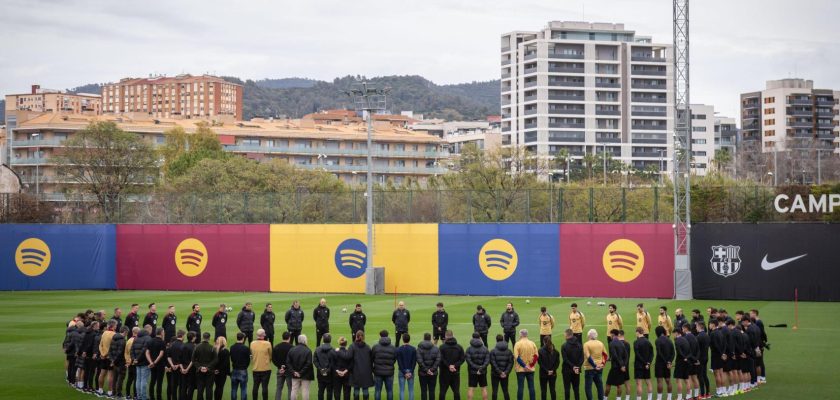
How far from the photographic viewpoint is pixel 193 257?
5816 cm

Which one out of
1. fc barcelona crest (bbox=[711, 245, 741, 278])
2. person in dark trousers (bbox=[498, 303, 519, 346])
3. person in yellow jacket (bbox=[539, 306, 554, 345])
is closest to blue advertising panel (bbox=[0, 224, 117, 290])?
fc barcelona crest (bbox=[711, 245, 741, 278])

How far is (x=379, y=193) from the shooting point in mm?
58375

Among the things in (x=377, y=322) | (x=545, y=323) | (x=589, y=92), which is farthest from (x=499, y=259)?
(x=589, y=92)

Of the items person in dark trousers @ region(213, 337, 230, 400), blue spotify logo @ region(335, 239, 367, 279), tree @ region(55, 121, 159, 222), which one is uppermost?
tree @ region(55, 121, 159, 222)

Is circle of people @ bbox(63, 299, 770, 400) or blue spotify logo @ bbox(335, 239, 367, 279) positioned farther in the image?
blue spotify logo @ bbox(335, 239, 367, 279)

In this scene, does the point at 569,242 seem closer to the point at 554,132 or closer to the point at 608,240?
the point at 608,240

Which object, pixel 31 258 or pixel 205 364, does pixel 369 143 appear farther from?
pixel 205 364

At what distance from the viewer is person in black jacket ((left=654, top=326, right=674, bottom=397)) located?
21422mm

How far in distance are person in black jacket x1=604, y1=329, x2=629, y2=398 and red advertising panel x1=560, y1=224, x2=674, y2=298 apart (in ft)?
95.7

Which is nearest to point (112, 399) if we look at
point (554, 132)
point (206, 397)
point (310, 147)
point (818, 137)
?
point (206, 397)

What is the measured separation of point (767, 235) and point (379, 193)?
2126cm

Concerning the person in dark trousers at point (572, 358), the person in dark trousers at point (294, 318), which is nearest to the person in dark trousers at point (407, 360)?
the person in dark trousers at point (572, 358)

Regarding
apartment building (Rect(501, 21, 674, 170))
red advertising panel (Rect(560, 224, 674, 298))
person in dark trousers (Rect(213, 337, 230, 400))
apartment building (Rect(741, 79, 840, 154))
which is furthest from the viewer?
apartment building (Rect(741, 79, 840, 154))

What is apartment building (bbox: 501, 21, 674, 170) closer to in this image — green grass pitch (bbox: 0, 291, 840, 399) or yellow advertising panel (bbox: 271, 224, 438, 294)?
yellow advertising panel (bbox: 271, 224, 438, 294)
